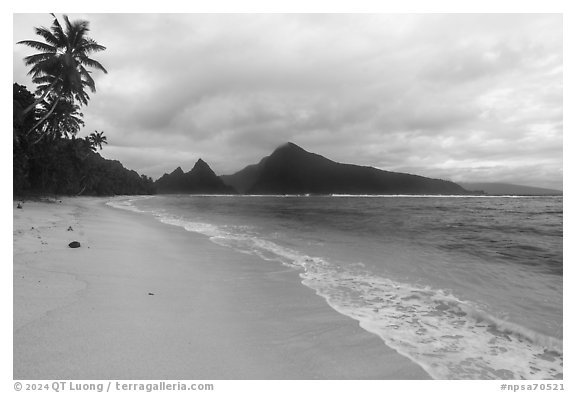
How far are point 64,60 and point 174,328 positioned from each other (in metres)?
28.6

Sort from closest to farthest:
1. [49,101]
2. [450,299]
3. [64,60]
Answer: [450,299]
[64,60]
[49,101]

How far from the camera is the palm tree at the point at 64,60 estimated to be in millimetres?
23625

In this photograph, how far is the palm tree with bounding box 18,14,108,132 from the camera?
23.6 m

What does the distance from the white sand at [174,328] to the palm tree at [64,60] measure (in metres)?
23.8

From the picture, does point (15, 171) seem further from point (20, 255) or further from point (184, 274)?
point (184, 274)

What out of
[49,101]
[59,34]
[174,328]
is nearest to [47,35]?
[59,34]

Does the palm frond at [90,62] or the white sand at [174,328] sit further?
the palm frond at [90,62]

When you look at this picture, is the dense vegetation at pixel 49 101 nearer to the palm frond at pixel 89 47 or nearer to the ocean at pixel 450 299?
the palm frond at pixel 89 47

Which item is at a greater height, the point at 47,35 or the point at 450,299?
the point at 47,35

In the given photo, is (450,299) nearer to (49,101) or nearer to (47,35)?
A: (47,35)

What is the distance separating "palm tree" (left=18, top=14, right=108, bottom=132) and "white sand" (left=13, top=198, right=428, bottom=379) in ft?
77.9

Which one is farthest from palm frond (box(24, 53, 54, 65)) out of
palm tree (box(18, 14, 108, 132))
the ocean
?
the ocean

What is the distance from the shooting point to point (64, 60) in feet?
77.4

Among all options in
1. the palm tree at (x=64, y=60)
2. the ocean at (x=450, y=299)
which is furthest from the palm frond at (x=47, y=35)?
the ocean at (x=450, y=299)
